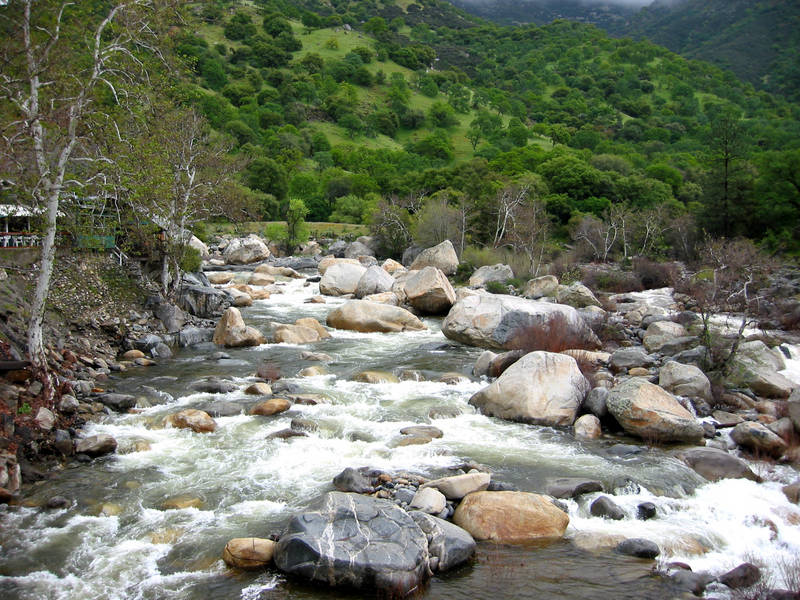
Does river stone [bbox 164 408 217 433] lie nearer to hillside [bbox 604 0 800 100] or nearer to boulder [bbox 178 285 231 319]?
boulder [bbox 178 285 231 319]

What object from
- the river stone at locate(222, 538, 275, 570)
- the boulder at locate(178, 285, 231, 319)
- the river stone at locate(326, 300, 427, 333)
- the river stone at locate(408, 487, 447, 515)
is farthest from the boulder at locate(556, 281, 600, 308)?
the river stone at locate(222, 538, 275, 570)

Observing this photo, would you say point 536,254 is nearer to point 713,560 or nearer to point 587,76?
point 713,560

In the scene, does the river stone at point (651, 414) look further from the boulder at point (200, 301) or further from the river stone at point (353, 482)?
the boulder at point (200, 301)

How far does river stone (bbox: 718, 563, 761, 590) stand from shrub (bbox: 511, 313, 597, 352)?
11312 mm

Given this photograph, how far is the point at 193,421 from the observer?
1320 centimetres

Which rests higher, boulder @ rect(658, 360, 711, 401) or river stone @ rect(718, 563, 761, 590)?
boulder @ rect(658, 360, 711, 401)

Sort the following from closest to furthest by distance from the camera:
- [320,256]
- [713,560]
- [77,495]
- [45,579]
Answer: [45,579], [713,560], [77,495], [320,256]

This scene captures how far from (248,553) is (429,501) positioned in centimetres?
290

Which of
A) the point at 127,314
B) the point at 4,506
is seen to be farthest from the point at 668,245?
the point at 4,506

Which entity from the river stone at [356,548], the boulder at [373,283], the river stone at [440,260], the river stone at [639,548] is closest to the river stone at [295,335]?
the boulder at [373,283]

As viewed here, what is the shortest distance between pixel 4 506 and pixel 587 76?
15969 centimetres

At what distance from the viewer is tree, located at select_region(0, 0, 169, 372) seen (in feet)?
40.0

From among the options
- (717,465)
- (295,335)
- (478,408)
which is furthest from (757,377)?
(295,335)

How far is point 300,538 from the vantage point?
7859 millimetres
